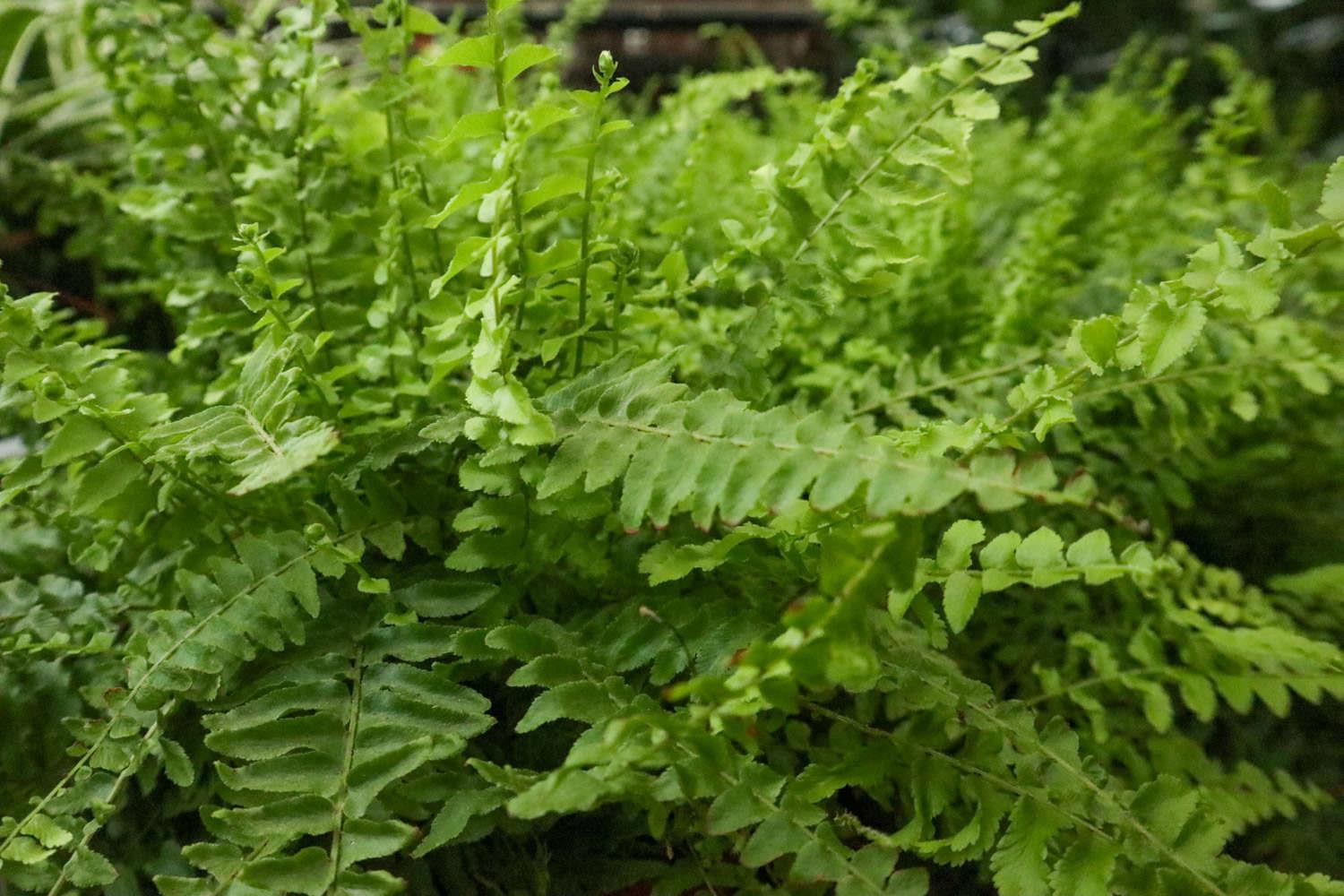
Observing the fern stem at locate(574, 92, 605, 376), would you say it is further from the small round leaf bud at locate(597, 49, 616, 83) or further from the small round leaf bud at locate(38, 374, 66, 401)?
the small round leaf bud at locate(38, 374, 66, 401)

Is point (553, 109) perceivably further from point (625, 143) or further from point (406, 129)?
point (625, 143)

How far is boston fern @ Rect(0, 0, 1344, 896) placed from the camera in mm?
528

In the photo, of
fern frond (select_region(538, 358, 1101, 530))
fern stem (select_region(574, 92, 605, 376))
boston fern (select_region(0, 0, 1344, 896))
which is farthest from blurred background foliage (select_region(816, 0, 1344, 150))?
fern frond (select_region(538, 358, 1101, 530))

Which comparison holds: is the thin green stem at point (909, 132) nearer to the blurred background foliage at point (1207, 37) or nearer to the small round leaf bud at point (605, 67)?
the small round leaf bud at point (605, 67)

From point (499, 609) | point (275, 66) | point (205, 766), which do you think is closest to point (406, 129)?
point (275, 66)

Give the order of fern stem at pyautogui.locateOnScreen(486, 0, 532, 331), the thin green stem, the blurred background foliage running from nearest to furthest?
fern stem at pyautogui.locateOnScreen(486, 0, 532, 331) < the thin green stem < the blurred background foliage

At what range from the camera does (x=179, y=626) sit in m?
0.59

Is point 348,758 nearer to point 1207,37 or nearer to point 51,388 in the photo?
point 51,388

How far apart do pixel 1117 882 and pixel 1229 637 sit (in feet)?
0.96

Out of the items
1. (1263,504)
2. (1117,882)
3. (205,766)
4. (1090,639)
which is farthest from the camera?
(1263,504)

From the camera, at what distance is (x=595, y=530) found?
0.70 m

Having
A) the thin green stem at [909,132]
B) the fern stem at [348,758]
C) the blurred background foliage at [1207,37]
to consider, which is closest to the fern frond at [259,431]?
the fern stem at [348,758]

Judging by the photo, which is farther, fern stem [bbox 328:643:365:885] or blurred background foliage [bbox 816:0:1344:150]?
blurred background foliage [bbox 816:0:1344:150]

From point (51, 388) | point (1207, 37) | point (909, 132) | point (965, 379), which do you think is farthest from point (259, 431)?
point (1207, 37)
